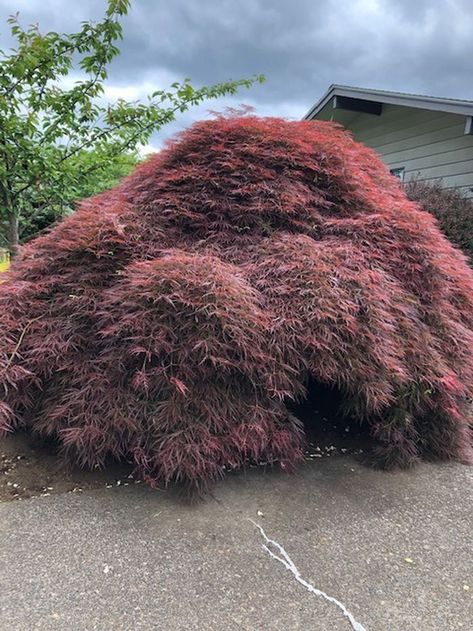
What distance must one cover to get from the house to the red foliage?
12.0 feet

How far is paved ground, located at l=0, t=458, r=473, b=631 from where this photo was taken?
1631 millimetres

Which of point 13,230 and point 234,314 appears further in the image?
point 13,230

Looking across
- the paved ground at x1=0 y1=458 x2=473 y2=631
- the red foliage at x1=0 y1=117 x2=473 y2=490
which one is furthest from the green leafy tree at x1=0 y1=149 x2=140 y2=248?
the paved ground at x1=0 y1=458 x2=473 y2=631

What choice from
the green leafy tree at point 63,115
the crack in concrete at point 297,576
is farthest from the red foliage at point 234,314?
the green leafy tree at point 63,115

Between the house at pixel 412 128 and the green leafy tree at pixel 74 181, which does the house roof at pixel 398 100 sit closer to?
the house at pixel 412 128

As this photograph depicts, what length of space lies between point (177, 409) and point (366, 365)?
112cm

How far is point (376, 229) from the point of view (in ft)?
10.1

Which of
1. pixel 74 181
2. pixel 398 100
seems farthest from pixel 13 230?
pixel 398 100

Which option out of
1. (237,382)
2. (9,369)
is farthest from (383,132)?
(9,369)

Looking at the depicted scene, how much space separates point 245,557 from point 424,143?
7171 millimetres

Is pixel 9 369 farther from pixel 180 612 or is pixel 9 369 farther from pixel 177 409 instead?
pixel 180 612

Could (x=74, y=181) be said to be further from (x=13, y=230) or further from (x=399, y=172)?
(x=399, y=172)

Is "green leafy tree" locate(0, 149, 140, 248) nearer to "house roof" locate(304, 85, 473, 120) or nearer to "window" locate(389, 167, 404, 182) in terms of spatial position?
"house roof" locate(304, 85, 473, 120)

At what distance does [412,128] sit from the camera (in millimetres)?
7219
